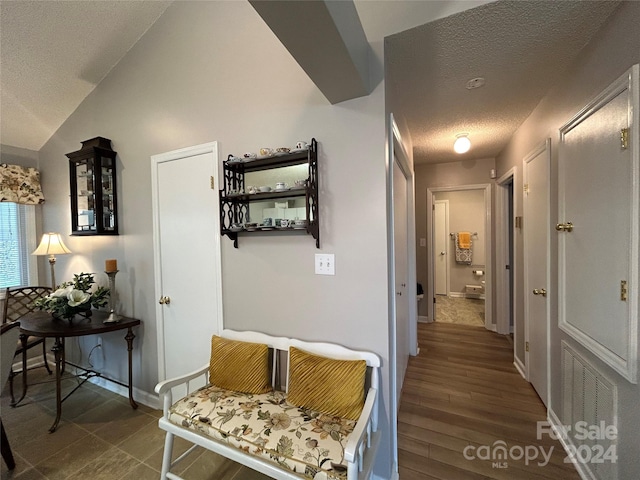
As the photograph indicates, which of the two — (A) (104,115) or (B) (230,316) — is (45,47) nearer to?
(A) (104,115)

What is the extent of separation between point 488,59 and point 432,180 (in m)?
2.55

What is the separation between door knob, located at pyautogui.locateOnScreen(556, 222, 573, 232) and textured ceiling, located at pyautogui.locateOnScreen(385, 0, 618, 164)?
103 centimetres

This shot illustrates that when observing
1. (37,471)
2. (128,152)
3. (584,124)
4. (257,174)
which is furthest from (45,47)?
(584,124)

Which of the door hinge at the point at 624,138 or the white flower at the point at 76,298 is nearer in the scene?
the door hinge at the point at 624,138

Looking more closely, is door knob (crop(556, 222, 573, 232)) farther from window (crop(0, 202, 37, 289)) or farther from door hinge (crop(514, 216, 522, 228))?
window (crop(0, 202, 37, 289))

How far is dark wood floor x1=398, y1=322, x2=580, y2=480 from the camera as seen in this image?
59.9 inches

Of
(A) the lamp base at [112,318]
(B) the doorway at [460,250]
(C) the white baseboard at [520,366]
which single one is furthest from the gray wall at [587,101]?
(A) the lamp base at [112,318]

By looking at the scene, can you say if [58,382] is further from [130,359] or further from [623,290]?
[623,290]

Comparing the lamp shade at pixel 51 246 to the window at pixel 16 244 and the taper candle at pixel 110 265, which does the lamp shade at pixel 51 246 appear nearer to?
the window at pixel 16 244

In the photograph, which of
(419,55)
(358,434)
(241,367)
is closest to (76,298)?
(241,367)

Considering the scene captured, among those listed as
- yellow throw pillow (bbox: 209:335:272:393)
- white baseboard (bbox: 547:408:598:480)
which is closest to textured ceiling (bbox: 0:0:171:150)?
yellow throw pillow (bbox: 209:335:272:393)

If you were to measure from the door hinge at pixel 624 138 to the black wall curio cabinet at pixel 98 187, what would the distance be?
11.6 ft

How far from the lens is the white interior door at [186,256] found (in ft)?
6.33

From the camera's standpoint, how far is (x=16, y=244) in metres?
2.93
